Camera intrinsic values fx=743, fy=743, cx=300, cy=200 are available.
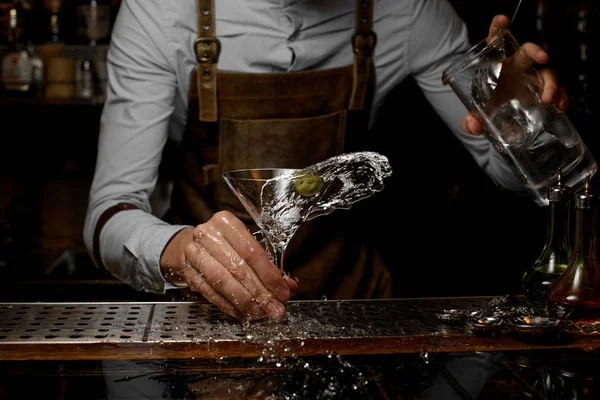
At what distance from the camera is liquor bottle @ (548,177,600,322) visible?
1258 millimetres

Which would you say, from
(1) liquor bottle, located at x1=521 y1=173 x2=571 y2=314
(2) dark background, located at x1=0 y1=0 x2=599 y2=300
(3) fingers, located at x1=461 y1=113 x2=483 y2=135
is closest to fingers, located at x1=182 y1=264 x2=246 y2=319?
(1) liquor bottle, located at x1=521 y1=173 x2=571 y2=314

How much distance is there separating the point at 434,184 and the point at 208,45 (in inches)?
56.4

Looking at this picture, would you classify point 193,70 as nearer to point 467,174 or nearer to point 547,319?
point 547,319

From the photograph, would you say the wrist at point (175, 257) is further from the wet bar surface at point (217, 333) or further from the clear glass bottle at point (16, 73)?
the clear glass bottle at point (16, 73)

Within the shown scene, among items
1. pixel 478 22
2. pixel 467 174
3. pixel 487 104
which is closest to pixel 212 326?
pixel 487 104

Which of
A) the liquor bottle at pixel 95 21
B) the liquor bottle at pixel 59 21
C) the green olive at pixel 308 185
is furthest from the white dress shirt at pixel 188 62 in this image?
the liquor bottle at pixel 59 21

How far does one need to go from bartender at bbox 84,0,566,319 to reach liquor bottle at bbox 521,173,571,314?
59cm

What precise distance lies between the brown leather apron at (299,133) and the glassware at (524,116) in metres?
0.70

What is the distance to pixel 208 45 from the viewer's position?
204 centimetres

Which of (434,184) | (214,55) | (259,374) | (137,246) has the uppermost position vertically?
(214,55)

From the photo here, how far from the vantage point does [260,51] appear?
2.12 meters

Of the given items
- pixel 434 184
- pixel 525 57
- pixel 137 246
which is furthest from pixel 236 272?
pixel 434 184

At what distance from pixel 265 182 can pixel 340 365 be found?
0.35 metres

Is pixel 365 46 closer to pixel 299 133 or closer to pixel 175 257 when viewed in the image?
pixel 299 133
